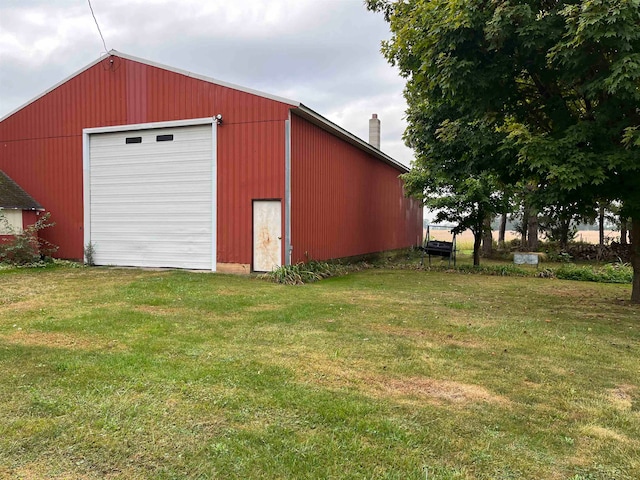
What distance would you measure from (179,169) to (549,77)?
29.9 ft

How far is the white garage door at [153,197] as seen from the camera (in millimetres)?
11875

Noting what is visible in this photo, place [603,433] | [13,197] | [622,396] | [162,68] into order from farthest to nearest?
[13,197], [162,68], [622,396], [603,433]

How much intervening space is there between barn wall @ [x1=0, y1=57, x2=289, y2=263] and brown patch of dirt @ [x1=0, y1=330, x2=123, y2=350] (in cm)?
637

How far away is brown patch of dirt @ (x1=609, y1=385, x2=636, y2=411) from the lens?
11.2 feet

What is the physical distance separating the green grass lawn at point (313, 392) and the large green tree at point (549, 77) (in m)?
2.35

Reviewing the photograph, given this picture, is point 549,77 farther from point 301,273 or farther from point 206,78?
point 206,78

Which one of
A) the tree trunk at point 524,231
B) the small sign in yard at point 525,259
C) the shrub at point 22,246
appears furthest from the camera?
the tree trunk at point 524,231

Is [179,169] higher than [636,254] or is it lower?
higher

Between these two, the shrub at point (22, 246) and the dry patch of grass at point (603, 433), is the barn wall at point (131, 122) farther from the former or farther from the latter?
the dry patch of grass at point (603, 433)

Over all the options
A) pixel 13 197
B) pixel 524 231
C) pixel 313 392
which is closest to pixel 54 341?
pixel 313 392

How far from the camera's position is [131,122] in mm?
12523

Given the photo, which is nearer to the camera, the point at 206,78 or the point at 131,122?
the point at 206,78

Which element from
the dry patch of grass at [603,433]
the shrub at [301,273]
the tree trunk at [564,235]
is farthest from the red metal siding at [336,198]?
the dry patch of grass at [603,433]

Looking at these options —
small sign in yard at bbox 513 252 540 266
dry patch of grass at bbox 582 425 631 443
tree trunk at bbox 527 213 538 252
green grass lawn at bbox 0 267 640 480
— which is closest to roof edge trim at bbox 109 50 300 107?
green grass lawn at bbox 0 267 640 480
